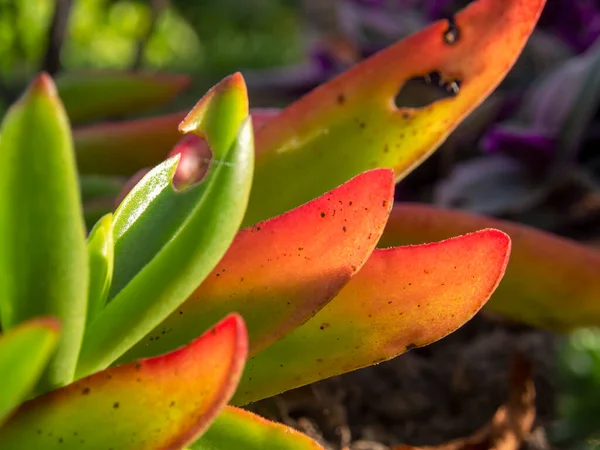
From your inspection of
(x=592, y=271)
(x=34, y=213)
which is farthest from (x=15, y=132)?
(x=592, y=271)

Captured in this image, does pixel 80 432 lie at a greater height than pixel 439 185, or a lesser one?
greater

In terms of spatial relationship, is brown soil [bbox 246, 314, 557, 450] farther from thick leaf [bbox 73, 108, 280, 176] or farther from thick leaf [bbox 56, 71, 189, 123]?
thick leaf [bbox 56, 71, 189, 123]

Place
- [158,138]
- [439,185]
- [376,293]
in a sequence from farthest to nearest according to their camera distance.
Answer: [439,185] < [158,138] < [376,293]

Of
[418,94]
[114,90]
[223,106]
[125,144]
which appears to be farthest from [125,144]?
[223,106]

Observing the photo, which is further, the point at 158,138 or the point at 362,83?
the point at 158,138

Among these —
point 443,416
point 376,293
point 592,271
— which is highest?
point 376,293

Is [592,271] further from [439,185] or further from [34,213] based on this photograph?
[34,213]

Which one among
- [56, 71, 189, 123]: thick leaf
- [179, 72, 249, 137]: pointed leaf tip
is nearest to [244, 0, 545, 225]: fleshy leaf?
[179, 72, 249, 137]: pointed leaf tip
